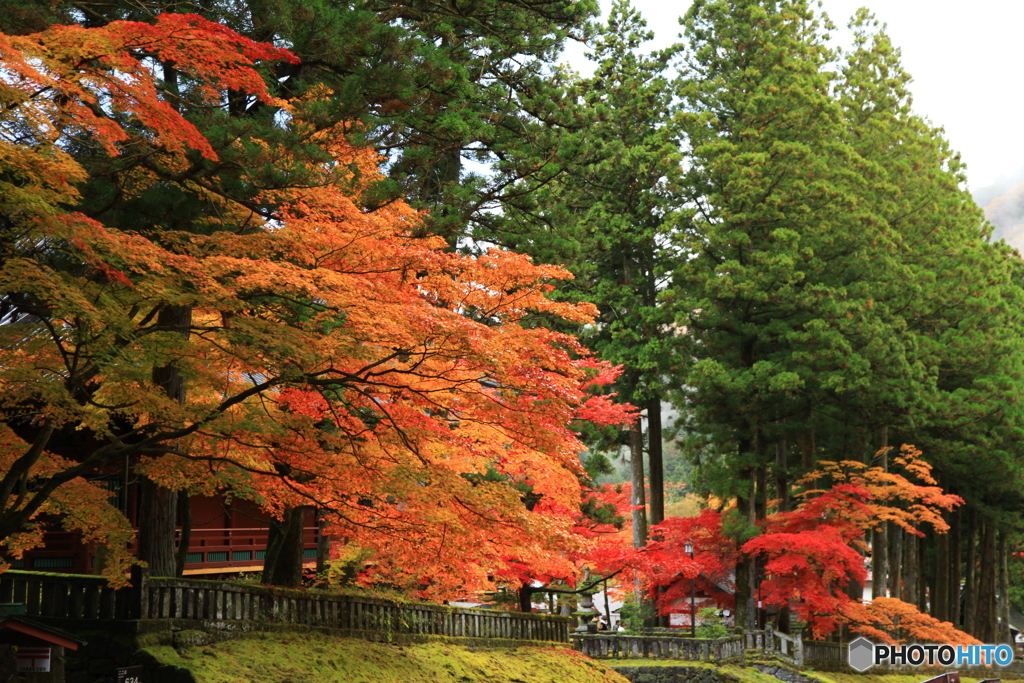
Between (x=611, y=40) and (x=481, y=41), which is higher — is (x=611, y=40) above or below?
above

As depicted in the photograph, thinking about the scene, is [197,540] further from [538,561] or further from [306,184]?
[306,184]

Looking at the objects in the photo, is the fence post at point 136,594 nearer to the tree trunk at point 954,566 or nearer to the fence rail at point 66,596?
the fence rail at point 66,596

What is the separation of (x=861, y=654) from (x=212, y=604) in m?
22.6

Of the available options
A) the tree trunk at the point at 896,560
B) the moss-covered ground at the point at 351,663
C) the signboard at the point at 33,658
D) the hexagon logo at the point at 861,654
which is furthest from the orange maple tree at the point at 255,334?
the tree trunk at the point at 896,560

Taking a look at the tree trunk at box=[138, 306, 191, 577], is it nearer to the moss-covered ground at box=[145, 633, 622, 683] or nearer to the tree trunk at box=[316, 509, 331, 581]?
the moss-covered ground at box=[145, 633, 622, 683]

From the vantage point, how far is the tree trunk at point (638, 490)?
88.1ft

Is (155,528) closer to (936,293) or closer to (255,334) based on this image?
(255,334)

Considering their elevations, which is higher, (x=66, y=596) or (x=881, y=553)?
(x=66, y=596)

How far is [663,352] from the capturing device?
26.9 metres

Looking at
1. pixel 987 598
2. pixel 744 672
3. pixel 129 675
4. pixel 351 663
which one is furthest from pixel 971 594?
pixel 129 675

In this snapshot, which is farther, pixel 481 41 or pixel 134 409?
pixel 481 41

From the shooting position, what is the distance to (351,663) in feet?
41.7

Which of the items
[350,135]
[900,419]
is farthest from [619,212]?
[350,135]

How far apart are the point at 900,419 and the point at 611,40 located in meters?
15.1
